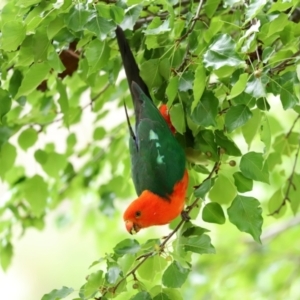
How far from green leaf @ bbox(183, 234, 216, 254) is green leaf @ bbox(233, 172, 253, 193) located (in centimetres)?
10

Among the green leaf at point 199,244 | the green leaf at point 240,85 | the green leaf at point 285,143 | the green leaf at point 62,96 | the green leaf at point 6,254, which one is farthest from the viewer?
the green leaf at point 6,254

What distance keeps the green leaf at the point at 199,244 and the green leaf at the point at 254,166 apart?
121 millimetres

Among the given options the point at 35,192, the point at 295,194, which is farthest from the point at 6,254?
the point at 295,194

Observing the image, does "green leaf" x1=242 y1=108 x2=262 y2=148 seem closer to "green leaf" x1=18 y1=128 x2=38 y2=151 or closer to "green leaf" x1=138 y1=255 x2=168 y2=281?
"green leaf" x1=138 y1=255 x2=168 y2=281

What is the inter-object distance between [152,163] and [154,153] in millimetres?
22

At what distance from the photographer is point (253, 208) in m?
0.95

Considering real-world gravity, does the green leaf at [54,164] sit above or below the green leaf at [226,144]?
below

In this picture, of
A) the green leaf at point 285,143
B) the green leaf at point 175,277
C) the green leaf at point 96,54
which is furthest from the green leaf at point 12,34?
the green leaf at point 285,143

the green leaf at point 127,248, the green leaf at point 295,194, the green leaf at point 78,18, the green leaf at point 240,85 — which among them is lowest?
the green leaf at point 295,194

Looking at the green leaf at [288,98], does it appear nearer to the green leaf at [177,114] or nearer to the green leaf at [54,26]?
the green leaf at [177,114]

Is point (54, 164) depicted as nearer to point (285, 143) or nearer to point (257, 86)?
point (285, 143)

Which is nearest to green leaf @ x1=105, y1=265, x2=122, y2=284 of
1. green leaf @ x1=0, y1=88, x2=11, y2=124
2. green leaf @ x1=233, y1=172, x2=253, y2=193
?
green leaf @ x1=233, y1=172, x2=253, y2=193

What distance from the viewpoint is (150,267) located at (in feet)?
3.26

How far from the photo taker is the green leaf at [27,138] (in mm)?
1346
